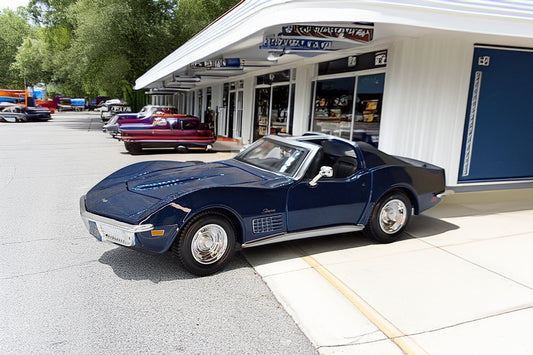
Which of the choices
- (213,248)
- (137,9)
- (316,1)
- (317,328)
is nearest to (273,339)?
(317,328)

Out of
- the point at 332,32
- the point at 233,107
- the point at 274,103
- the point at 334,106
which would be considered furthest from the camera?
the point at 233,107

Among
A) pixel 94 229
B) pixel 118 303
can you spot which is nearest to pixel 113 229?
pixel 94 229

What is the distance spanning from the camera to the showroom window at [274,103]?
12.3 metres

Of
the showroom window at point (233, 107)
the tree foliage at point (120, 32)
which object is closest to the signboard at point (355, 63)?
the showroom window at point (233, 107)

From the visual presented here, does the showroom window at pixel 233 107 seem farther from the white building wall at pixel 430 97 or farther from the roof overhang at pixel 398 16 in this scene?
the white building wall at pixel 430 97

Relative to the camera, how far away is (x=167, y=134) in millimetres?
14250

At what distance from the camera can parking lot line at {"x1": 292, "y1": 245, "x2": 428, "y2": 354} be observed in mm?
2977

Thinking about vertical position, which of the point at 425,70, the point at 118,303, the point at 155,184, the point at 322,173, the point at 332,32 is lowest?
the point at 118,303

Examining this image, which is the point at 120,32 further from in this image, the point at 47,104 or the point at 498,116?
the point at 47,104

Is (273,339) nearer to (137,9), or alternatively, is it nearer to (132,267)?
(132,267)

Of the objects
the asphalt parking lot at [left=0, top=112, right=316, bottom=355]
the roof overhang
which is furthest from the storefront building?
the asphalt parking lot at [left=0, top=112, right=316, bottom=355]

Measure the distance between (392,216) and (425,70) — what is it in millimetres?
3344

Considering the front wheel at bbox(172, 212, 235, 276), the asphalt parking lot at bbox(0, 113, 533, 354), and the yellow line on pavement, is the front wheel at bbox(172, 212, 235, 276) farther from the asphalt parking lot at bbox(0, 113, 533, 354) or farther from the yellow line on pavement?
the yellow line on pavement

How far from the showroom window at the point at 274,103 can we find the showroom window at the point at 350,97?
173 centimetres
